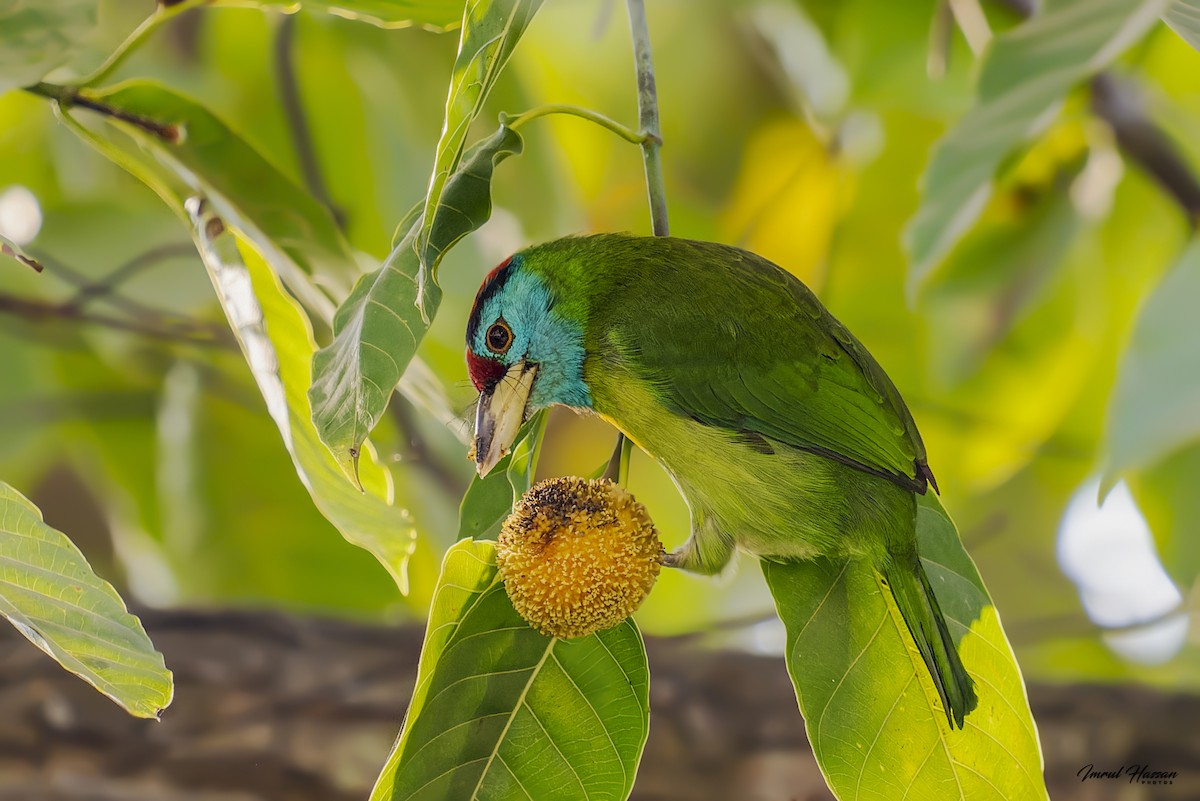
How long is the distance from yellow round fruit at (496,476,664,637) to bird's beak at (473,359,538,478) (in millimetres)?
144

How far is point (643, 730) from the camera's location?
1.46 m

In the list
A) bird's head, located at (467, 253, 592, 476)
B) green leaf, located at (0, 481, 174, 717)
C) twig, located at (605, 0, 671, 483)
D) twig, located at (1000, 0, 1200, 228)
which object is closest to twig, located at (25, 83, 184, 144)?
bird's head, located at (467, 253, 592, 476)

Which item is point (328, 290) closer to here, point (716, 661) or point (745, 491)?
point (745, 491)

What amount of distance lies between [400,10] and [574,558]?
842 millimetres

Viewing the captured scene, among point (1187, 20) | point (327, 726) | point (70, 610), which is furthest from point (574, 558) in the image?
point (327, 726)

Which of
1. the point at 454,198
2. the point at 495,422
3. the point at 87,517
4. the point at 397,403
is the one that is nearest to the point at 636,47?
the point at 454,198

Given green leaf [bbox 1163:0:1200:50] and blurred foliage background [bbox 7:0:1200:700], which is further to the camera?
blurred foliage background [bbox 7:0:1200:700]

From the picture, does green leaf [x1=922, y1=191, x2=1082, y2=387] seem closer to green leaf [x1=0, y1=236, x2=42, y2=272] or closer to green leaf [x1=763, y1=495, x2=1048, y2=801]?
green leaf [x1=763, y1=495, x2=1048, y2=801]

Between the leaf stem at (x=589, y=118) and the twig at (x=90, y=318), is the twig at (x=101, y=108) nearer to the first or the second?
the leaf stem at (x=589, y=118)

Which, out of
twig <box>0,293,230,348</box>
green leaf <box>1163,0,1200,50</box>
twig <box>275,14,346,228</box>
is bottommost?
green leaf <box>1163,0,1200,50</box>

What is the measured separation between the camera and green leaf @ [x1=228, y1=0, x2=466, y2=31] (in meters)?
1.64

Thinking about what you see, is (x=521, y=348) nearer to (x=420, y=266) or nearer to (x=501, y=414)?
(x=501, y=414)

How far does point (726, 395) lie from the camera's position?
5.43ft

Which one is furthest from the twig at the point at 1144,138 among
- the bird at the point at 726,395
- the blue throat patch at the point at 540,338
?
the blue throat patch at the point at 540,338
